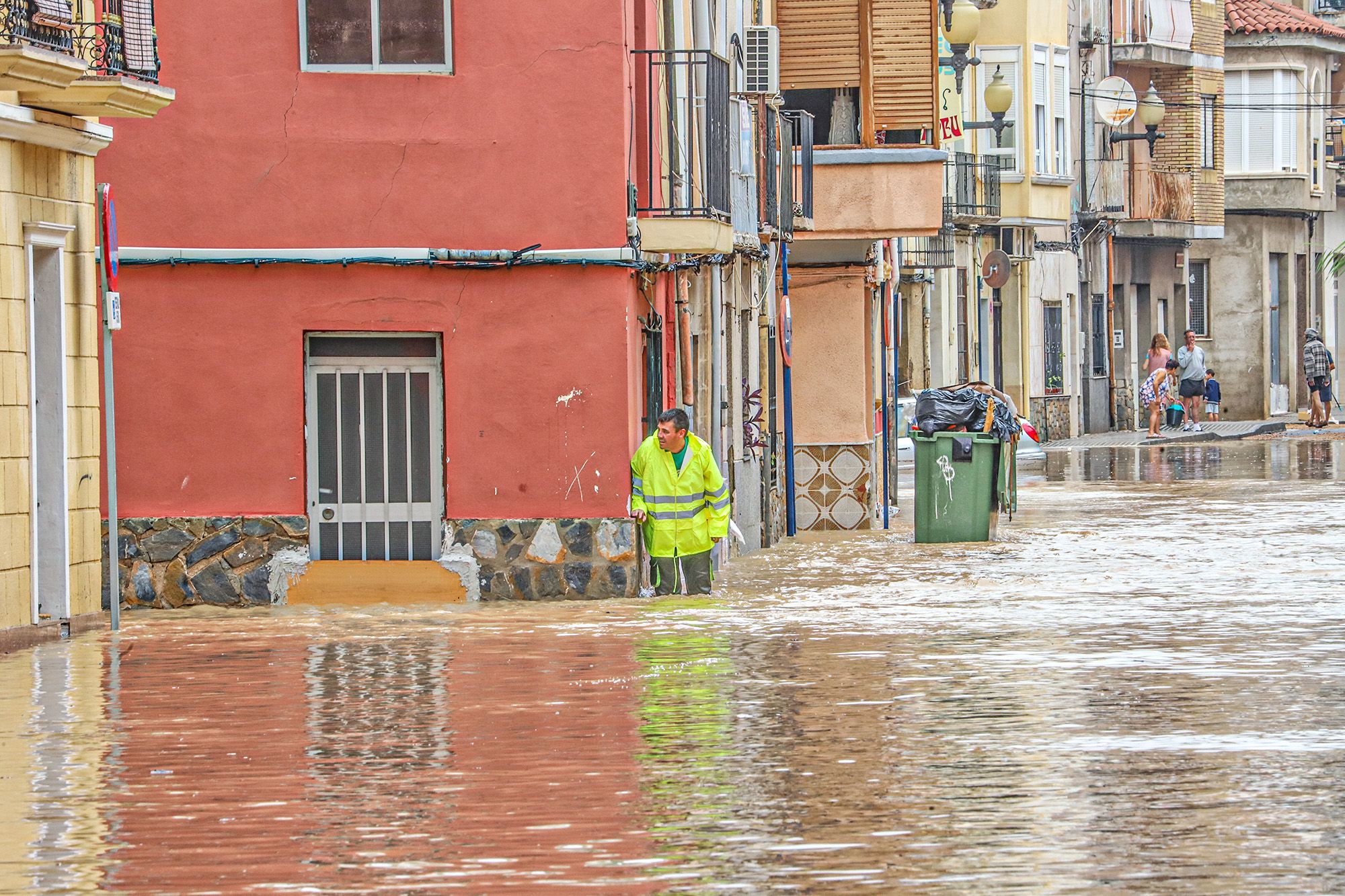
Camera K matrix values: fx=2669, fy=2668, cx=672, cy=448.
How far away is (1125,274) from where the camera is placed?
170 feet

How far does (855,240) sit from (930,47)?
2092 mm

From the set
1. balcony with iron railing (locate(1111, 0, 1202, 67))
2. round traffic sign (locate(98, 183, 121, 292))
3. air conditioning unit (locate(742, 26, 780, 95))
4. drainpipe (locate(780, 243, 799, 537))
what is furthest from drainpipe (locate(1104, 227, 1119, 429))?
round traffic sign (locate(98, 183, 121, 292))

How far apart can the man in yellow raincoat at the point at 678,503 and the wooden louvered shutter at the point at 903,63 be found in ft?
28.6

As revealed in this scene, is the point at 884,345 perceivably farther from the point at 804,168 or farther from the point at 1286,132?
the point at 1286,132

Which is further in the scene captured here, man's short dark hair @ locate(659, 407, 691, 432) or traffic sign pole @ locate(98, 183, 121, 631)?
man's short dark hair @ locate(659, 407, 691, 432)

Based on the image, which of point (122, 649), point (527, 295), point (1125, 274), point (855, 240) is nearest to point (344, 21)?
point (527, 295)

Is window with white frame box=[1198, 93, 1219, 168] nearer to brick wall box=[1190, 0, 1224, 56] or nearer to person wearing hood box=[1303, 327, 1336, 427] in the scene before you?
brick wall box=[1190, 0, 1224, 56]

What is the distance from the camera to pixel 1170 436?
4672 cm

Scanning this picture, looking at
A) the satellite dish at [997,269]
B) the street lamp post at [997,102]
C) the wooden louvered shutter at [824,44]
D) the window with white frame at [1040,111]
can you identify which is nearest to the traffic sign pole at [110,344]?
the wooden louvered shutter at [824,44]

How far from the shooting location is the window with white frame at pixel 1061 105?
46312 millimetres

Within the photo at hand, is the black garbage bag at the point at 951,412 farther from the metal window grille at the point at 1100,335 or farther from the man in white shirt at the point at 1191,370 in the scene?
the metal window grille at the point at 1100,335

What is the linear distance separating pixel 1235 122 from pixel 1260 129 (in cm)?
55

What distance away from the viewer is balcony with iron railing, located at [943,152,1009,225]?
4028 cm

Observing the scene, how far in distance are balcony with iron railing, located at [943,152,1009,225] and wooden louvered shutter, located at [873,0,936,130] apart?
13014mm
